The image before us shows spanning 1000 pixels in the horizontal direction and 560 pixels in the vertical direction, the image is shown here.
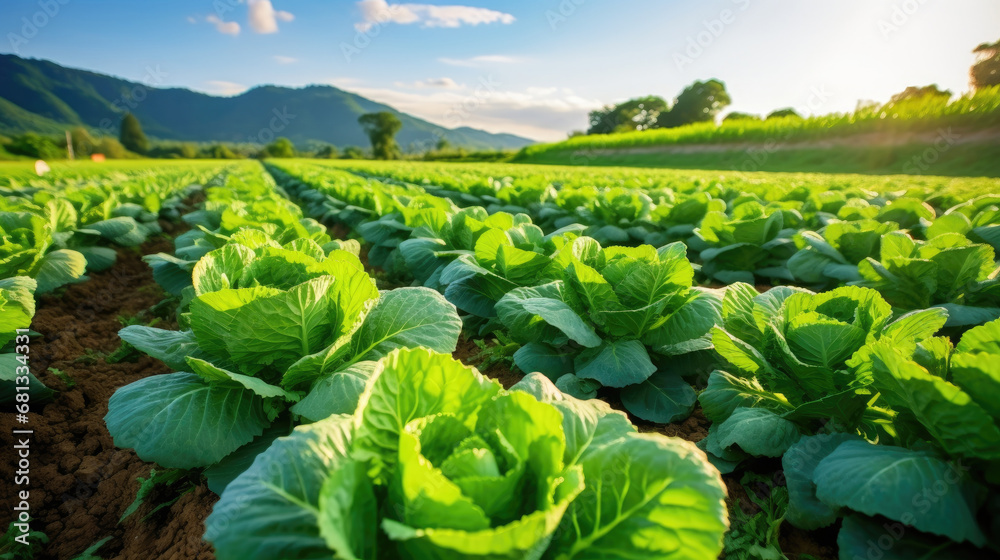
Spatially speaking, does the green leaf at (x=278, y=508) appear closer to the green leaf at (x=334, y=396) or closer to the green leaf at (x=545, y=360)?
the green leaf at (x=334, y=396)

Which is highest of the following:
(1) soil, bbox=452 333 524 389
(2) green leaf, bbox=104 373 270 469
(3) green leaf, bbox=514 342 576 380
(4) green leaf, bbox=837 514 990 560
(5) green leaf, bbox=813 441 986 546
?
(5) green leaf, bbox=813 441 986 546

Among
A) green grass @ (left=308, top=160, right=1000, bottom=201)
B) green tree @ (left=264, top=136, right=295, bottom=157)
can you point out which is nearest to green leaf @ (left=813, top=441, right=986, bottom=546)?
green grass @ (left=308, top=160, right=1000, bottom=201)

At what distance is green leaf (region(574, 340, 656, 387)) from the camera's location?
6.77ft

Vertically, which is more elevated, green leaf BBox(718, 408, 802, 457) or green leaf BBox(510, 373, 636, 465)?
green leaf BBox(510, 373, 636, 465)

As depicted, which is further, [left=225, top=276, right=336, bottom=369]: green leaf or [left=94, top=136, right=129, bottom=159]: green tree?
[left=94, top=136, right=129, bottom=159]: green tree

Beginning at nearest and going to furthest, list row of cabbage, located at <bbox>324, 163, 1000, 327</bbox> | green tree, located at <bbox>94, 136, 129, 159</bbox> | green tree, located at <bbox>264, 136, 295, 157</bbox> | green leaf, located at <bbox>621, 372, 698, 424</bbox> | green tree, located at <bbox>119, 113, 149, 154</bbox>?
green leaf, located at <bbox>621, 372, 698, 424</bbox> < row of cabbage, located at <bbox>324, 163, 1000, 327</bbox> < green tree, located at <bbox>94, 136, 129, 159</bbox> < green tree, located at <bbox>264, 136, 295, 157</bbox> < green tree, located at <bbox>119, 113, 149, 154</bbox>

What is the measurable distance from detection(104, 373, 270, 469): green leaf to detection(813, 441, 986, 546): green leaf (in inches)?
74.3

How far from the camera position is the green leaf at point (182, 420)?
5.10 feet

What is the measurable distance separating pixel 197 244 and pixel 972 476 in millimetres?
4644

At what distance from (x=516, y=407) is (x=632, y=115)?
72.8 meters

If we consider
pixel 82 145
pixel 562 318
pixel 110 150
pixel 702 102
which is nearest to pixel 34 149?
pixel 82 145

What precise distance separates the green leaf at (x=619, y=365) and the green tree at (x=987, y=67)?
2234 inches

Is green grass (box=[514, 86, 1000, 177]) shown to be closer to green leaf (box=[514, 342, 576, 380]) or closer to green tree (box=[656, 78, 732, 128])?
green leaf (box=[514, 342, 576, 380])

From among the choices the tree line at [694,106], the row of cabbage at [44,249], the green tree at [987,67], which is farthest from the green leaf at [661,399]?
the green tree at [987,67]
